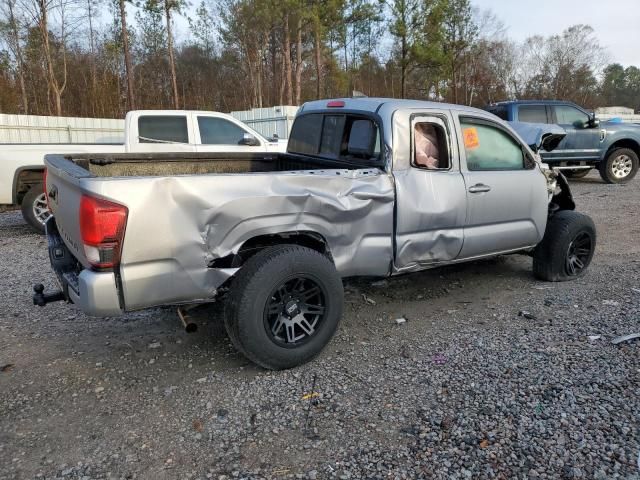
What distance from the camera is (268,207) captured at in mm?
3025

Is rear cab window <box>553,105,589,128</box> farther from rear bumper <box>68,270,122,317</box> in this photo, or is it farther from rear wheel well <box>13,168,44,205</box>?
rear bumper <box>68,270,122,317</box>

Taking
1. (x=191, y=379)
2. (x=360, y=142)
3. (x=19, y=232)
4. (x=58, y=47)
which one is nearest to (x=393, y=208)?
(x=360, y=142)

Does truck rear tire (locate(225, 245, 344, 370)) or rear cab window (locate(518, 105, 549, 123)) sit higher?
rear cab window (locate(518, 105, 549, 123))

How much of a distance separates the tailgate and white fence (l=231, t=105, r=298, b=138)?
13.1m

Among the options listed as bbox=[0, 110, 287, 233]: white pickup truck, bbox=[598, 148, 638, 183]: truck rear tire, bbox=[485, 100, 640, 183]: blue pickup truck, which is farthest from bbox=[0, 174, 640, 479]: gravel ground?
bbox=[598, 148, 638, 183]: truck rear tire

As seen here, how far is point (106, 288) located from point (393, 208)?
1986 mm

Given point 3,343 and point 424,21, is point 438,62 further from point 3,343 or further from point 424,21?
point 3,343

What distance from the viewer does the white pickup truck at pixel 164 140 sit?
24.4 ft

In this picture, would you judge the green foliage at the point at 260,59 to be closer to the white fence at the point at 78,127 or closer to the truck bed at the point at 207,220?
the white fence at the point at 78,127

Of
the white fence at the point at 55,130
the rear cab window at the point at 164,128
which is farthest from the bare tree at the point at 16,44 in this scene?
the rear cab window at the point at 164,128

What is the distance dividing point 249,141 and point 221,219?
5904mm

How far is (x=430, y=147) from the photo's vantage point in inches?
155

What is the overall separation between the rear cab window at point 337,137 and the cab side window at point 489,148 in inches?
33.5

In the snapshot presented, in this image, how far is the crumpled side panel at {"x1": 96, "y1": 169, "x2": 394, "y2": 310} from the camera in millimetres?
2678
